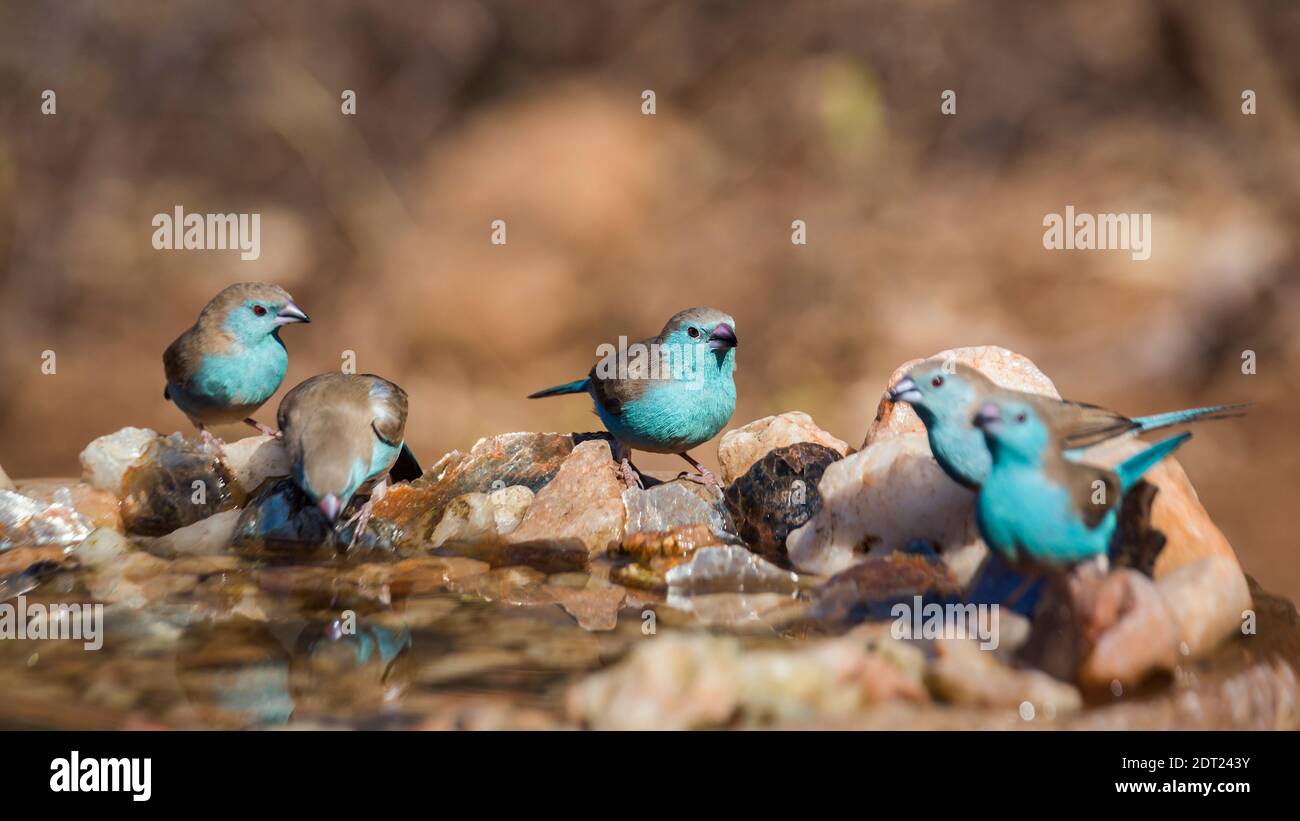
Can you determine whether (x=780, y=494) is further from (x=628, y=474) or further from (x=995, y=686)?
(x=995, y=686)

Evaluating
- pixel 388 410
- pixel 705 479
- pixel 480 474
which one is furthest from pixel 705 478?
pixel 388 410

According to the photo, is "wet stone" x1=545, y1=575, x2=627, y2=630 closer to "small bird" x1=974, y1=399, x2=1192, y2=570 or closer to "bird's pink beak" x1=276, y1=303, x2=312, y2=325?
"small bird" x1=974, y1=399, x2=1192, y2=570

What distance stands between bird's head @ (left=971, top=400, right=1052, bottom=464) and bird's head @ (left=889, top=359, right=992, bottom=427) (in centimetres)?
39

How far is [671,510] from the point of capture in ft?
14.2

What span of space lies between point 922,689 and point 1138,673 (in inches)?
18.6

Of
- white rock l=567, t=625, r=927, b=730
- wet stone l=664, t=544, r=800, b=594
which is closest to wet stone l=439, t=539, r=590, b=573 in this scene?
wet stone l=664, t=544, r=800, b=594

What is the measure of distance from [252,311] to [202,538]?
0.95 metres

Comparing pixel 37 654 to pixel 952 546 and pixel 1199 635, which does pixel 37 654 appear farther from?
pixel 1199 635

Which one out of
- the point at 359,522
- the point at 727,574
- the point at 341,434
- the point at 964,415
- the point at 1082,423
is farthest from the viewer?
the point at 359,522

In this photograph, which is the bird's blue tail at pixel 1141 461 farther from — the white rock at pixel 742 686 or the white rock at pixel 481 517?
the white rock at pixel 481 517

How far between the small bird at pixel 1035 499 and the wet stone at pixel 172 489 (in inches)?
119

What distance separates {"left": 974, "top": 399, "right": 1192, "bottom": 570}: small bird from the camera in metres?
2.83

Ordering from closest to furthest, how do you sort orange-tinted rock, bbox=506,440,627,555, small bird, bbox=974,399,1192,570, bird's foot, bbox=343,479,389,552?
small bird, bbox=974,399,1192,570 < orange-tinted rock, bbox=506,440,627,555 < bird's foot, bbox=343,479,389,552

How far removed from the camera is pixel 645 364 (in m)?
4.48
